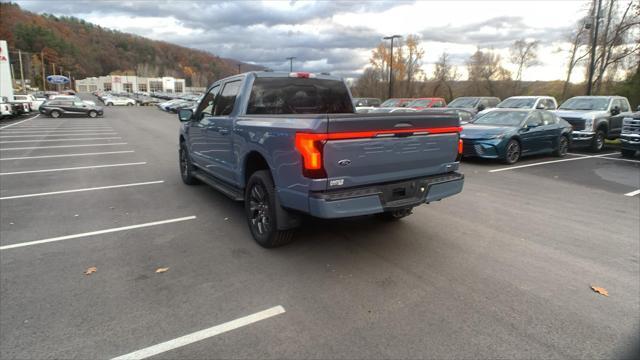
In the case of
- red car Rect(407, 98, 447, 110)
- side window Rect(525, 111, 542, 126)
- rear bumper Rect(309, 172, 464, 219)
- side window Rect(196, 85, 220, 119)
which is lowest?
rear bumper Rect(309, 172, 464, 219)

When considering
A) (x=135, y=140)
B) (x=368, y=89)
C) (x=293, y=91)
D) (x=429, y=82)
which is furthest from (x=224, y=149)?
(x=368, y=89)

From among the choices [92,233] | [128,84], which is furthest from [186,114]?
[128,84]

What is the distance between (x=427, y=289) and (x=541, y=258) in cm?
170

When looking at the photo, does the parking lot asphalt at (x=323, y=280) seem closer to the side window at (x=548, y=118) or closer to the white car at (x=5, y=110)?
the side window at (x=548, y=118)

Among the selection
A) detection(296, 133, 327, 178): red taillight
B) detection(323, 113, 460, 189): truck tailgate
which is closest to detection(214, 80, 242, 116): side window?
detection(296, 133, 327, 178): red taillight

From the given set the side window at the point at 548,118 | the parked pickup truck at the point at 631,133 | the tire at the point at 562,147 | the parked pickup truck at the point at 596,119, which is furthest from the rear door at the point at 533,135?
the parked pickup truck at the point at 596,119

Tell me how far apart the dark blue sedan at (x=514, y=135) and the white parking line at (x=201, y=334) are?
354 inches

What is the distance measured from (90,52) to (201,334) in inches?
7192

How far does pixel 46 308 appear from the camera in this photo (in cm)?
330

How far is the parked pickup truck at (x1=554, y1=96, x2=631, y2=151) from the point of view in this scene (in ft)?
44.0

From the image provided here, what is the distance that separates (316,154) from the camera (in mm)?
3498

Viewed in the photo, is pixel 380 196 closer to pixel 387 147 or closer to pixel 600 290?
pixel 387 147

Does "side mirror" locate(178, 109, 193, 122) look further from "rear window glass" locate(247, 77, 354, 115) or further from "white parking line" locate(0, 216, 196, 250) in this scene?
"rear window glass" locate(247, 77, 354, 115)

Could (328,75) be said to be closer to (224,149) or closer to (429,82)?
(224,149)
